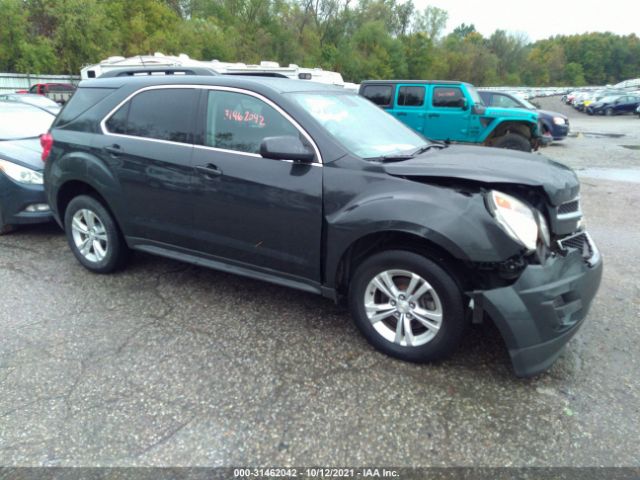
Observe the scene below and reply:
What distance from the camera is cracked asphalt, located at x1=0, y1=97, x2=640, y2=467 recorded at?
2332 mm

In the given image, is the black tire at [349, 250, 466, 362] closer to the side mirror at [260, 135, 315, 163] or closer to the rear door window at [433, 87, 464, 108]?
the side mirror at [260, 135, 315, 163]

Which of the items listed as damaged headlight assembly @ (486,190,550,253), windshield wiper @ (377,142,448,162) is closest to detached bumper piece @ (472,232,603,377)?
damaged headlight assembly @ (486,190,550,253)

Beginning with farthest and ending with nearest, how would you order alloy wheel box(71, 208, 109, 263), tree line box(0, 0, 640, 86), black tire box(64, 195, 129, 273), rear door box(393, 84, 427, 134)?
tree line box(0, 0, 640, 86) → rear door box(393, 84, 427, 134) → alloy wheel box(71, 208, 109, 263) → black tire box(64, 195, 129, 273)

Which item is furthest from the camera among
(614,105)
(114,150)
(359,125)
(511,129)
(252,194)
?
(614,105)

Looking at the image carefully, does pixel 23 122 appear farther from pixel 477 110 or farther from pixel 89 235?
pixel 477 110

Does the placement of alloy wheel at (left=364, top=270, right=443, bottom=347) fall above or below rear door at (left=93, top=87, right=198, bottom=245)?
below

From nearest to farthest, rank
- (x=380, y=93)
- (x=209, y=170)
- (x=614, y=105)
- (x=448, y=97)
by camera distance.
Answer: (x=209, y=170)
(x=448, y=97)
(x=380, y=93)
(x=614, y=105)

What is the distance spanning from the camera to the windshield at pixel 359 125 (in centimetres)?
331

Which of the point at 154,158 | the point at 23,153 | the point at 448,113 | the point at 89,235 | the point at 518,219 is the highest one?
the point at 448,113

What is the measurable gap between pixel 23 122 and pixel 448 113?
29.2ft

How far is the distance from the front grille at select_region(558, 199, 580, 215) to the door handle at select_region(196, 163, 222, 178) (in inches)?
89.8

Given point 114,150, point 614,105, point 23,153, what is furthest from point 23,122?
point 614,105

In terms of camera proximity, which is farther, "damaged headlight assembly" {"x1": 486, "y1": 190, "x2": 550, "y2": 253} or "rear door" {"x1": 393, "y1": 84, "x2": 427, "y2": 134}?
"rear door" {"x1": 393, "y1": 84, "x2": 427, "y2": 134}

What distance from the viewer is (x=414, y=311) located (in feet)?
9.56
